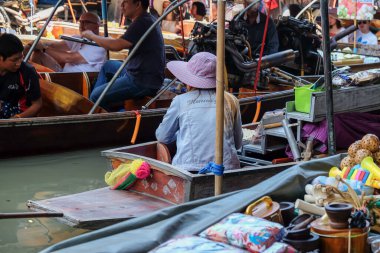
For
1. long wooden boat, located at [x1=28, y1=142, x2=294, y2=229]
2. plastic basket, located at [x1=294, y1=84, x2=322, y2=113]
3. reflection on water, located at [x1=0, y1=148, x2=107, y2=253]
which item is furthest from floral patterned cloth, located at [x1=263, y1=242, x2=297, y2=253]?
reflection on water, located at [x1=0, y1=148, x2=107, y2=253]

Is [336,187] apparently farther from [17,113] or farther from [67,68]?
[67,68]

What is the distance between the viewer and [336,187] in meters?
3.07

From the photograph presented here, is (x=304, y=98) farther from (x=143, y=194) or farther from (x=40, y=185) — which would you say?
(x=40, y=185)

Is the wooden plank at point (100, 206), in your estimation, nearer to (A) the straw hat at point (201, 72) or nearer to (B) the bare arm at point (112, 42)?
(A) the straw hat at point (201, 72)

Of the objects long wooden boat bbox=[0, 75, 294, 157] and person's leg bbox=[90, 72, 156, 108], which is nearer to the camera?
long wooden boat bbox=[0, 75, 294, 157]

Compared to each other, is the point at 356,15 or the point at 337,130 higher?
the point at 356,15

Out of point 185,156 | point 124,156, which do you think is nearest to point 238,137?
point 185,156

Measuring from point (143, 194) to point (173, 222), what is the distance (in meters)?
2.07

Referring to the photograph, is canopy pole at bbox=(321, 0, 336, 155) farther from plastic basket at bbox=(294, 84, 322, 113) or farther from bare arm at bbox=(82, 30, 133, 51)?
bare arm at bbox=(82, 30, 133, 51)

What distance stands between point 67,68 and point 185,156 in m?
3.94

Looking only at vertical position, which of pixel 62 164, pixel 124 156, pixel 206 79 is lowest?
pixel 62 164

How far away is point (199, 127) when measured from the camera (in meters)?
4.65

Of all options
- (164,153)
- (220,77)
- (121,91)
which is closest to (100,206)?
(164,153)

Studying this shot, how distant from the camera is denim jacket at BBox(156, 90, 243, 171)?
15.2 feet
